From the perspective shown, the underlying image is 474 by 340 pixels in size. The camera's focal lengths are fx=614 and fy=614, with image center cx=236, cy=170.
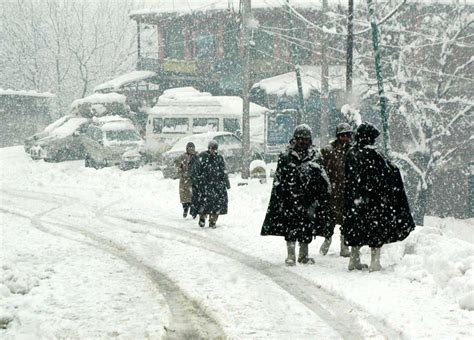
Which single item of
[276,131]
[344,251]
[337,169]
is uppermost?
[276,131]

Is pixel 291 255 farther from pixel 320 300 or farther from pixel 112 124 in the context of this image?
pixel 112 124

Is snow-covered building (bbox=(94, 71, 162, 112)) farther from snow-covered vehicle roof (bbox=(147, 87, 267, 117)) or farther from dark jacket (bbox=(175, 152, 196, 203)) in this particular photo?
dark jacket (bbox=(175, 152, 196, 203))

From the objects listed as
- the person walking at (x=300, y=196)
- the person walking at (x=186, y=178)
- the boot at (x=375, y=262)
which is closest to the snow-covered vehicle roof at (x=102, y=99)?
the person walking at (x=186, y=178)

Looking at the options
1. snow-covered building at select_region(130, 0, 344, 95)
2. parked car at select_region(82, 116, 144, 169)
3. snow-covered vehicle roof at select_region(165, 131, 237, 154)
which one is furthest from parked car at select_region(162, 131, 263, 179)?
snow-covered building at select_region(130, 0, 344, 95)

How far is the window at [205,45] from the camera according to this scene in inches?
1368

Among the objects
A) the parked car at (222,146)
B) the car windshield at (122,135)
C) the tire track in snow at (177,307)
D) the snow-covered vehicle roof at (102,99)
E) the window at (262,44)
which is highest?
the window at (262,44)

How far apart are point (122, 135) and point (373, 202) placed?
62.4 ft

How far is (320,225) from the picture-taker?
7820 mm

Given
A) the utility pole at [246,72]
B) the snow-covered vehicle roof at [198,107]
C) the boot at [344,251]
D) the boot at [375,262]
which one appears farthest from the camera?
the snow-covered vehicle roof at [198,107]

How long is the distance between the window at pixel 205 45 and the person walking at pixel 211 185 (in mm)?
24008

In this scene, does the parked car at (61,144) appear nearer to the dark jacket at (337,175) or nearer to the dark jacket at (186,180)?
the dark jacket at (186,180)

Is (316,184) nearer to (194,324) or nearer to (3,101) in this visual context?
(194,324)

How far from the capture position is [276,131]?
25.5m

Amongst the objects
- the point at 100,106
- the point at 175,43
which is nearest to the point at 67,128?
the point at 100,106
